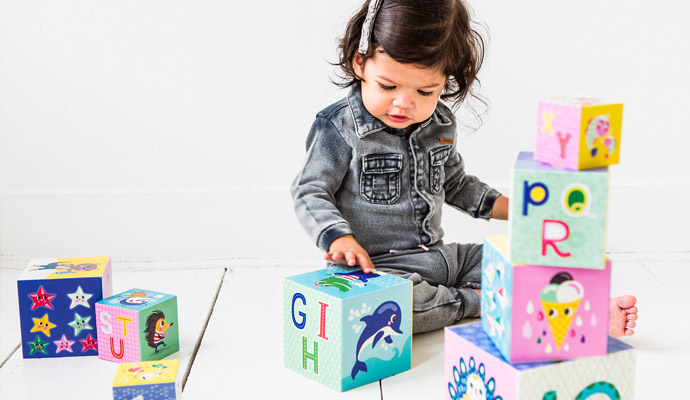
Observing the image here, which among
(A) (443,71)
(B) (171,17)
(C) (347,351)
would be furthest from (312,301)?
(B) (171,17)

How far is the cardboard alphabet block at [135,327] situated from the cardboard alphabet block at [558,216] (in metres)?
0.59

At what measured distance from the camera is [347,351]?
1.17m

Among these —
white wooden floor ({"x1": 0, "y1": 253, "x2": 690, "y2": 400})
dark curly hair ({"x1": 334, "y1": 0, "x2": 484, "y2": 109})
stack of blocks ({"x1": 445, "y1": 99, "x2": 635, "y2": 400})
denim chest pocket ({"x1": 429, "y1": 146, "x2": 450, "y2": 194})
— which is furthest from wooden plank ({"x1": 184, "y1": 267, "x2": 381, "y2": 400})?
dark curly hair ({"x1": 334, "y1": 0, "x2": 484, "y2": 109})

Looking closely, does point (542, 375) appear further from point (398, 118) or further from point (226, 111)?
point (226, 111)

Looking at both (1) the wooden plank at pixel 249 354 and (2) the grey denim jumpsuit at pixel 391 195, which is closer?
(1) the wooden plank at pixel 249 354

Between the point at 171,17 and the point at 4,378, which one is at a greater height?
the point at 171,17

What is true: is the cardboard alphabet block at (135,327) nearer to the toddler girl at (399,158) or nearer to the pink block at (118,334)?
the pink block at (118,334)

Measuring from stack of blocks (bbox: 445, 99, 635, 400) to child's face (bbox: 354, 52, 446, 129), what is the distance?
34 centimetres

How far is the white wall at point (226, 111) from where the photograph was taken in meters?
1.75

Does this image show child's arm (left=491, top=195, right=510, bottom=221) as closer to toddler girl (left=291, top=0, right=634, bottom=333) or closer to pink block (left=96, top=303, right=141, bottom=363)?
toddler girl (left=291, top=0, right=634, bottom=333)

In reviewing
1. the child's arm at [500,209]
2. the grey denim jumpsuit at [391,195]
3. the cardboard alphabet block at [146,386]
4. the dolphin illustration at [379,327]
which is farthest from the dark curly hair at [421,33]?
the cardboard alphabet block at [146,386]

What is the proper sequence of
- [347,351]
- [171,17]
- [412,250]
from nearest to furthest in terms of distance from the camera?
[347,351] → [412,250] → [171,17]

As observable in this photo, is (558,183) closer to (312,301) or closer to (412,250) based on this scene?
(312,301)

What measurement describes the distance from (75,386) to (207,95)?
30.3 inches
